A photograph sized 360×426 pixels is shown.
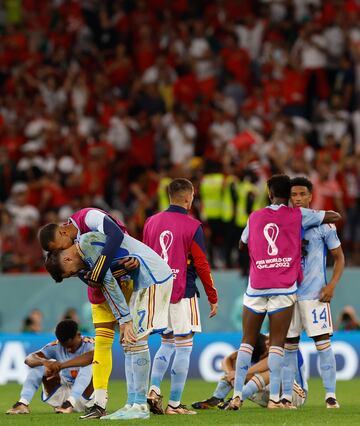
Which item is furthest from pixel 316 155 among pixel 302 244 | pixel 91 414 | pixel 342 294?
pixel 91 414

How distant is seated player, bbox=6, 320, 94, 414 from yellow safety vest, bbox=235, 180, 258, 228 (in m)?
6.11

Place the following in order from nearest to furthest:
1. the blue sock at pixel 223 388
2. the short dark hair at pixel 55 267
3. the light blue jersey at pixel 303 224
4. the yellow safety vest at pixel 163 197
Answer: the short dark hair at pixel 55 267 → the light blue jersey at pixel 303 224 → the blue sock at pixel 223 388 → the yellow safety vest at pixel 163 197

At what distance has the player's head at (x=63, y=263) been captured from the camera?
976 centimetres

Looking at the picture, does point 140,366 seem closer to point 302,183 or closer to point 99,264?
point 99,264

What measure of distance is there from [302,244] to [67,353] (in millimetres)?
2450

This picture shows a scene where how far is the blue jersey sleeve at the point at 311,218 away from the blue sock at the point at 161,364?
165 cm

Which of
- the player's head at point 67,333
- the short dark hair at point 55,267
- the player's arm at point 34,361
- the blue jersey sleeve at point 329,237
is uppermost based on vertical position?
the blue jersey sleeve at point 329,237

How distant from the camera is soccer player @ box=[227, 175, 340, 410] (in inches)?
432

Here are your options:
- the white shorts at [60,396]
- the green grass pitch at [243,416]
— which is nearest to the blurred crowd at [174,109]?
the green grass pitch at [243,416]

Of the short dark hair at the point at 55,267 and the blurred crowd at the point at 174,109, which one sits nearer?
the short dark hair at the point at 55,267

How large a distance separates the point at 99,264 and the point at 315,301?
2351 millimetres

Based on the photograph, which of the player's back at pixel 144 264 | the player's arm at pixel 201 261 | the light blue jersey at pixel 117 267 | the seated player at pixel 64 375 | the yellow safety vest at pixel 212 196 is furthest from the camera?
the yellow safety vest at pixel 212 196

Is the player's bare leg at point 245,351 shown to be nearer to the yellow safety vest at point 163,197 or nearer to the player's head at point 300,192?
the player's head at point 300,192

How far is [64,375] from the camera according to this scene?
11.9 meters
